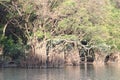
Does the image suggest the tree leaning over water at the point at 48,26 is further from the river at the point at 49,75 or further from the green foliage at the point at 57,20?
the river at the point at 49,75

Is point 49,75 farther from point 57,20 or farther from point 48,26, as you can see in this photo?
point 48,26

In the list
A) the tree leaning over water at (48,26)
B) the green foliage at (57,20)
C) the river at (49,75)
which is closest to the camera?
the river at (49,75)

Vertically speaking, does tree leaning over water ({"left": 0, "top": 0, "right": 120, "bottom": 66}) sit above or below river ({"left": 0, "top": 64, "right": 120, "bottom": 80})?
above

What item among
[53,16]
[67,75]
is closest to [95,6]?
[53,16]

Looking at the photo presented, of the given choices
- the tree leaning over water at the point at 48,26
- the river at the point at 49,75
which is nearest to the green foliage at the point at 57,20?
the tree leaning over water at the point at 48,26

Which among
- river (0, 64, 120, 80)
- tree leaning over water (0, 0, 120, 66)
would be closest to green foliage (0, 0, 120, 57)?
tree leaning over water (0, 0, 120, 66)

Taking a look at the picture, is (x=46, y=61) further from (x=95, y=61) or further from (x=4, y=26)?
(x=95, y=61)

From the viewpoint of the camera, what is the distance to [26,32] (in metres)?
28.4

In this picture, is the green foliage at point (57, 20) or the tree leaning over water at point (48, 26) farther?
the green foliage at point (57, 20)

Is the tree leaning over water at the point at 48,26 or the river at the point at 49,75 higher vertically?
the tree leaning over water at the point at 48,26

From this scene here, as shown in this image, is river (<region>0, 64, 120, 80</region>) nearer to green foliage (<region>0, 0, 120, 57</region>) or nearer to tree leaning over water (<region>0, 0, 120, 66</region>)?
tree leaning over water (<region>0, 0, 120, 66</region>)

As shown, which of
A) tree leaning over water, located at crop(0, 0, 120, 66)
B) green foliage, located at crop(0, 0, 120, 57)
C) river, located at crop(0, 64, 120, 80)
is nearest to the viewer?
river, located at crop(0, 64, 120, 80)

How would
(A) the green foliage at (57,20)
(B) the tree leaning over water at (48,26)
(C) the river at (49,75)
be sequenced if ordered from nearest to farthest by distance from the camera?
(C) the river at (49,75), (B) the tree leaning over water at (48,26), (A) the green foliage at (57,20)

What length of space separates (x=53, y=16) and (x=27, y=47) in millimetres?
2671
